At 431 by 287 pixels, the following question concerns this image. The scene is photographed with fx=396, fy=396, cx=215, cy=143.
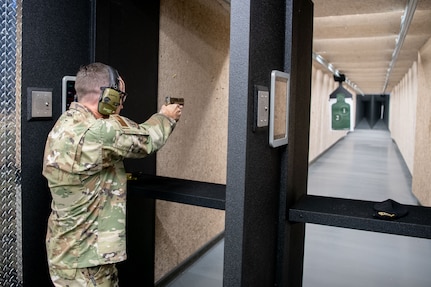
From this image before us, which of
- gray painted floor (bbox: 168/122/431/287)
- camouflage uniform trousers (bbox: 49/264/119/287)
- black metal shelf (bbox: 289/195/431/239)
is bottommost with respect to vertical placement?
gray painted floor (bbox: 168/122/431/287)

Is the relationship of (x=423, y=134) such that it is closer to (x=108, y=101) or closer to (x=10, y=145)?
(x=108, y=101)

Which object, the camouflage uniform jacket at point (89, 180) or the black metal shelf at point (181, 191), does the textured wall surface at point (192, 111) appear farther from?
the camouflage uniform jacket at point (89, 180)

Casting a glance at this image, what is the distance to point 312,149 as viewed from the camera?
27.7 feet

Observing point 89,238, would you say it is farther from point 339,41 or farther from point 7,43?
point 339,41

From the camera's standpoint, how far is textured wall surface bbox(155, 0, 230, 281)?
268cm

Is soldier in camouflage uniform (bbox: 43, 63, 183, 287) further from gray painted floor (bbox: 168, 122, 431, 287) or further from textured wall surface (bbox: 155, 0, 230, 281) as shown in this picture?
gray painted floor (bbox: 168, 122, 431, 287)

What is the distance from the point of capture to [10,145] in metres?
1.68

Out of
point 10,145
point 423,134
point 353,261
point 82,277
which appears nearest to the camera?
point 82,277

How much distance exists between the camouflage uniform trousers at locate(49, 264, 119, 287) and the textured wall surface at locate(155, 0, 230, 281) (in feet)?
3.43

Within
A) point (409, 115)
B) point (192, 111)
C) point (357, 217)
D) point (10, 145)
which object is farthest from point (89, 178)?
point (409, 115)

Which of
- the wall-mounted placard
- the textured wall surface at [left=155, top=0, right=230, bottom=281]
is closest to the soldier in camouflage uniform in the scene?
the wall-mounted placard

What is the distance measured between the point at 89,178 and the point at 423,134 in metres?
4.61


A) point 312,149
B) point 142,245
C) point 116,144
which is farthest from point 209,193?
point 312,149

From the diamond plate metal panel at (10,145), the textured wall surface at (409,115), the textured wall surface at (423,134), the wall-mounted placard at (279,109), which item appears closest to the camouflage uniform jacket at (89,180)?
the diamond plate metal panel at (10,145)
